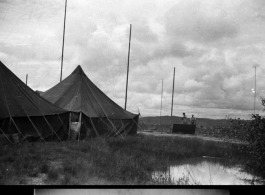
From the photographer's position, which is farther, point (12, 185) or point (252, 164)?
point (252, 164)

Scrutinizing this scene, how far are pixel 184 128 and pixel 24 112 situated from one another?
5017mm

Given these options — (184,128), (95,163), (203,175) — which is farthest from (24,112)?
(184,128)

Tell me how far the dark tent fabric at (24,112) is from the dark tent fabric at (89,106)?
0.86 m

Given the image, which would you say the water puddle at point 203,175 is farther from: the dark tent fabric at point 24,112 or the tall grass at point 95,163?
the dark tent fabric at point 24,112

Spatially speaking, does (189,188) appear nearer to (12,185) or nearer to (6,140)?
(12,185)

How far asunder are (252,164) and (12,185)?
2912mm

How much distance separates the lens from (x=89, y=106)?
732 cm

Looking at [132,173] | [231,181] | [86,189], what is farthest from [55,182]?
[231,181]

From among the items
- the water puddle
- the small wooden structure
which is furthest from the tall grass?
the small wooden structure

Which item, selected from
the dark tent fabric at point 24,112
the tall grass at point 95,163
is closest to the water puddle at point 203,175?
the tall grass at point 95,163

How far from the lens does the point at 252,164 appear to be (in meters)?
3.13

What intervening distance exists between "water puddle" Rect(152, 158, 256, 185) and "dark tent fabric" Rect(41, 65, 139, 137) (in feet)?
10.8

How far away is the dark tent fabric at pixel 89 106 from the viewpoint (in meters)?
6.95

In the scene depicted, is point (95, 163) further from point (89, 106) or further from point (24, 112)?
point (89, 106)
